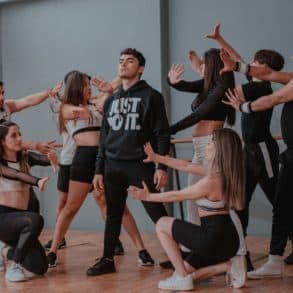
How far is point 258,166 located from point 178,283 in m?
0.93

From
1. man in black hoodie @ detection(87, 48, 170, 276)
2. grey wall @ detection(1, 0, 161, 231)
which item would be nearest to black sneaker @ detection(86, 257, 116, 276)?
man in black hoodie @ detection(87, 48, 170, 276)

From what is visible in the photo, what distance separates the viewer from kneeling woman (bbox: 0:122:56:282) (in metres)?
3.50

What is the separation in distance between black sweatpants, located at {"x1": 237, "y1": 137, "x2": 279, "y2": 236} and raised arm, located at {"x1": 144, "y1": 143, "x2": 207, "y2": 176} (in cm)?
41

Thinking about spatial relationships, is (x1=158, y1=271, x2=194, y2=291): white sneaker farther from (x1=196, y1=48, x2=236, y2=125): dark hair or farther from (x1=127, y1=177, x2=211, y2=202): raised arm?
(x1=196, y1=48, x2=236, y2=125): dark hair

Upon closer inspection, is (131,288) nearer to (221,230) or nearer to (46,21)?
(221,230)

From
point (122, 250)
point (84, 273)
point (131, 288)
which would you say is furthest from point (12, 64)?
point (131, 288)

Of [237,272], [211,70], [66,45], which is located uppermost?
[66,45]

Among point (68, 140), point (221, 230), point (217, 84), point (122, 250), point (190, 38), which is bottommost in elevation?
point (122, 250)

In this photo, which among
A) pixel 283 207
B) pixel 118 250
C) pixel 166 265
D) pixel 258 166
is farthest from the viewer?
pixel 118 250

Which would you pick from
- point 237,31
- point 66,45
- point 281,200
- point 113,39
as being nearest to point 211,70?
point 281,200

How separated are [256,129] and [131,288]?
1.24 meters

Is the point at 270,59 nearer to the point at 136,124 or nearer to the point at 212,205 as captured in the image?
the point at 136,124

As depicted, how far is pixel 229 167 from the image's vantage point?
9.96ft

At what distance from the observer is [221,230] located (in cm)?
302
